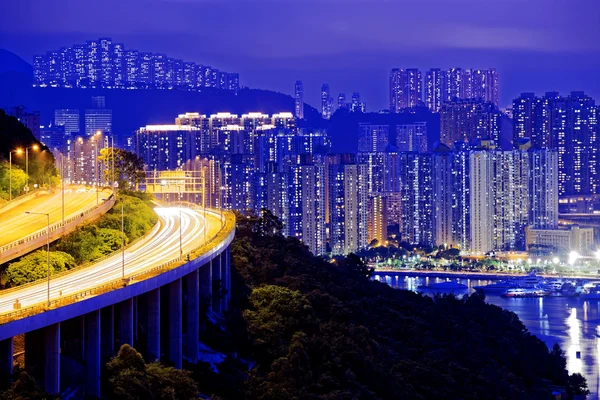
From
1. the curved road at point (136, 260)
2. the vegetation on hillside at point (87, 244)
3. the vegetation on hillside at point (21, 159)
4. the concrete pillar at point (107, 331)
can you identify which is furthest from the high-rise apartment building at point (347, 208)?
the concrete pillar at point (107, 331)

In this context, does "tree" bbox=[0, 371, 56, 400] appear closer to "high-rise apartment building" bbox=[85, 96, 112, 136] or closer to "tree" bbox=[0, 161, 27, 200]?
"tree" bbox=[0, 161, 27, 200]

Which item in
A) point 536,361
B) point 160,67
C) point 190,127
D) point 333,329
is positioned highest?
point 160,67

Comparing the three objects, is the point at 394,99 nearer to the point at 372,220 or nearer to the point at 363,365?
the point at 372,220

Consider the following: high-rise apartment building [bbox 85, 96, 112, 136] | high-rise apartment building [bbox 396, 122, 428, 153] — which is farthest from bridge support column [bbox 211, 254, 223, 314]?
high-rise apartment building [bbox 396, 122, 428, 153]

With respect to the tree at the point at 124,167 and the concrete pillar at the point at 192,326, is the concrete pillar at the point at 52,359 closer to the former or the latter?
the concrete pillar at the point at 192,326

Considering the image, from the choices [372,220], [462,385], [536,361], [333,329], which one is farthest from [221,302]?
[372,220]

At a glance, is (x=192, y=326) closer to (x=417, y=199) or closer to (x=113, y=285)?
(x=113, y=285)
